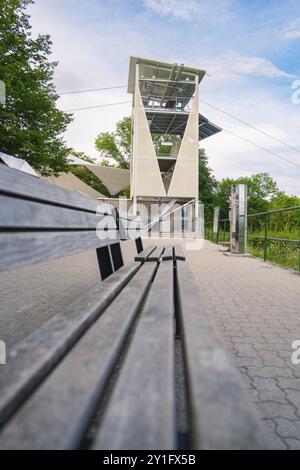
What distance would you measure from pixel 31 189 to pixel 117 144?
46.2 m

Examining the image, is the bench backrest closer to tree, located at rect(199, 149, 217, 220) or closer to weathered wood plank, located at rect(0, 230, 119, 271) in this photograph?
weathered wood plank, located at rect(0, 230, 119, 271)

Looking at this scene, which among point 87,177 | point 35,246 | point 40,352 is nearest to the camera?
point 40,352

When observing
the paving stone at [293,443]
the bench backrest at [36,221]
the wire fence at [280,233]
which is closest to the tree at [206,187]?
the wire fence at [280,233]

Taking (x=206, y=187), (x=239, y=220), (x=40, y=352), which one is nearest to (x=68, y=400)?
(x=40, y=352)

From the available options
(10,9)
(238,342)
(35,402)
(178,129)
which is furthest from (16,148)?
(35,402)

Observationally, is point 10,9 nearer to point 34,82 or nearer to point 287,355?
point 34,82

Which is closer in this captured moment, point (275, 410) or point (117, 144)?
point (275, 410)

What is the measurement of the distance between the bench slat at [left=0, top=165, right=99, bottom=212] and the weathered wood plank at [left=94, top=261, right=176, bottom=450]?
2.36 ft

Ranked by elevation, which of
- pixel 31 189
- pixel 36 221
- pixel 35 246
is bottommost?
pixel 35 246

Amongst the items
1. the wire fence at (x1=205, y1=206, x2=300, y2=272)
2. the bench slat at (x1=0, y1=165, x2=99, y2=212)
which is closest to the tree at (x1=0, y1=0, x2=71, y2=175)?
the wire fence at (x1=205, y1=206, x2=300, y2=272)

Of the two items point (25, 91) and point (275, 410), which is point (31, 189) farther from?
point (25, 91)

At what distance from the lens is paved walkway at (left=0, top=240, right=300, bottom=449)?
171 cm

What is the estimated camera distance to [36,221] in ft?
4.81

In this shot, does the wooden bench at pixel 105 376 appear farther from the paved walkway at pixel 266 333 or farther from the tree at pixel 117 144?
the tree at pixel 117 144
